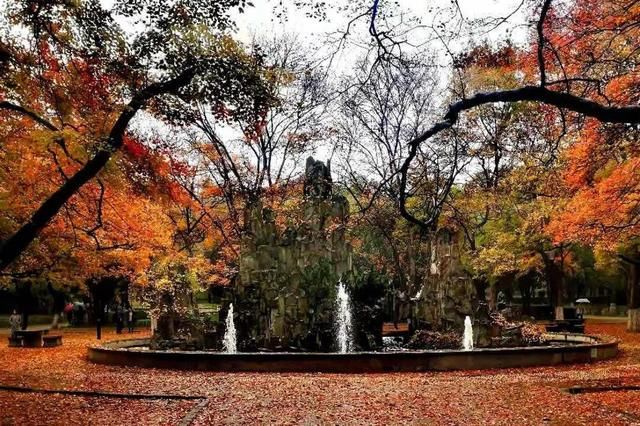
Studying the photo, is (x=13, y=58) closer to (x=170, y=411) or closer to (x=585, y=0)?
(x=170, y=411)

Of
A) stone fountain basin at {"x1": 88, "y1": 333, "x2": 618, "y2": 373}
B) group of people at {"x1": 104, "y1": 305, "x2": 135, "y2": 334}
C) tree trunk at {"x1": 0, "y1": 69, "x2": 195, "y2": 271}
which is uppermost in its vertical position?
tree trunk at {"x1": 0, "y1": 69, "x2": 195, "y2": 271}

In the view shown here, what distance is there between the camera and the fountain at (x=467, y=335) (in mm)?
21980

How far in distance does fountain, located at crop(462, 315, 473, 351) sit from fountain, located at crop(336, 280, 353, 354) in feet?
12.4

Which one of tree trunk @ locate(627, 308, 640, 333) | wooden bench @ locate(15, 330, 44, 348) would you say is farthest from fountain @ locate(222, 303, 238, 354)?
tree trunk @ locate(627, 308, 640, 333)

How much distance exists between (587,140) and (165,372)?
12.5 meters

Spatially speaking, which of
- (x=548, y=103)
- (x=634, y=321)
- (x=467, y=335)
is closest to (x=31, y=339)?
(x=467, y=335)

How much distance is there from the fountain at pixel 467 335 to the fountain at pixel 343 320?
3.77 metres

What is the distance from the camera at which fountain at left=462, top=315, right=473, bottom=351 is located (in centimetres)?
2198

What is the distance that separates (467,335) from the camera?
2234 cm

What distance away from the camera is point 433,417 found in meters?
10.2

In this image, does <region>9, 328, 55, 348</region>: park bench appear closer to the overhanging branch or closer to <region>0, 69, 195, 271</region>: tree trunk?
<region>0, 69, 195, 271</region>: tree trunk

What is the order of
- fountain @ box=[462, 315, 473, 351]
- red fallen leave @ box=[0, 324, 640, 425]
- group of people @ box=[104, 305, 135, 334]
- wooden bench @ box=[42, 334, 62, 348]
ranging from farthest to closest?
group of people @ box=[104, 305, 135, 334], wooden bench @ box=[42, 334, 62, 348], fountain @ box=[462, 315, 473, 351], red fallen leave @ box=[0, 324, 640, 425]

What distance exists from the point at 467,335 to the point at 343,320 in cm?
419

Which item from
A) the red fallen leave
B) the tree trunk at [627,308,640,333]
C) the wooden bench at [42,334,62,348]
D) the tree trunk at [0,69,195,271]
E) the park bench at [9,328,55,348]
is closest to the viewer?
the red fallen leave
